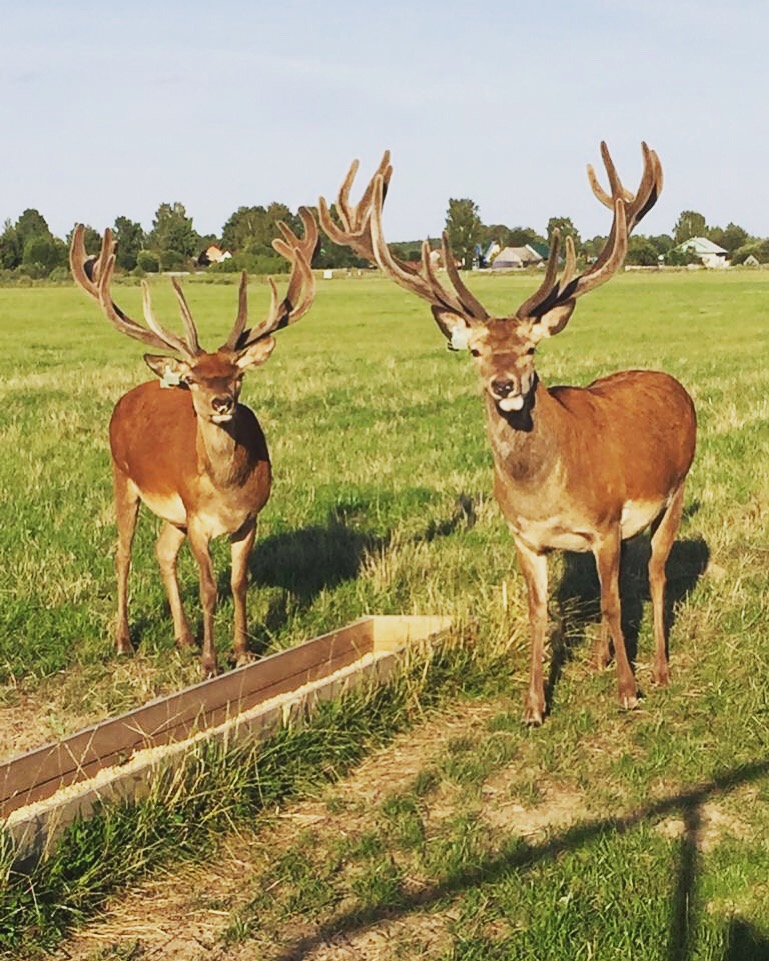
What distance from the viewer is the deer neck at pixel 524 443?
20.4 feet

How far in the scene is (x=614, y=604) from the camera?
21.5 feet

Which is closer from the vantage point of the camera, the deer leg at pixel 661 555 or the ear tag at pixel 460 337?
the ear tag at pixel 460 337

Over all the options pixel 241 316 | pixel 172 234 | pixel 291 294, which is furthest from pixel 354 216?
pixel 172 234

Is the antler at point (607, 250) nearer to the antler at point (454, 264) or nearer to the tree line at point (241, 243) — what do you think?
the antler at point (454, 264)

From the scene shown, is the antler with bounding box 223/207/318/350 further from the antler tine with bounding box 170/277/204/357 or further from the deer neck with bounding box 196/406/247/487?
the deer neck with bounding box 196/406/247/487

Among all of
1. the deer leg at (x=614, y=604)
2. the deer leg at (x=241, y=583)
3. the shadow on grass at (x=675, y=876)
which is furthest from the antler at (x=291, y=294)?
the shadow on grass at (x=675, y=876)

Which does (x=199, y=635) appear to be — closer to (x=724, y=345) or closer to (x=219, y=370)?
(x=219, y=370)

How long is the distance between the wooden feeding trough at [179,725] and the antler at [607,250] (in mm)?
2010

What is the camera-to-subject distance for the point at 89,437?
15.1 metres

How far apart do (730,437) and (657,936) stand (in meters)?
10.7

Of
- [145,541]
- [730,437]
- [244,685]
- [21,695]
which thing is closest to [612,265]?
[244,685]

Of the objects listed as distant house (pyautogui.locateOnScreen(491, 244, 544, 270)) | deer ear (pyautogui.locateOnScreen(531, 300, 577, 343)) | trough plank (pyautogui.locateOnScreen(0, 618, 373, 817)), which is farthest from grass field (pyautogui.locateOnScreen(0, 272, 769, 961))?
distant house (pyautogui.locateOnScreen(491, 244, 544, 270))

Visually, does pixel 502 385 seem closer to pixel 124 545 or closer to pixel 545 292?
pixel 545 292

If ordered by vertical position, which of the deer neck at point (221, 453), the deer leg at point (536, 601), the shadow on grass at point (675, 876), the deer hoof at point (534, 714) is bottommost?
the shadow on grass at point (675, 876)
